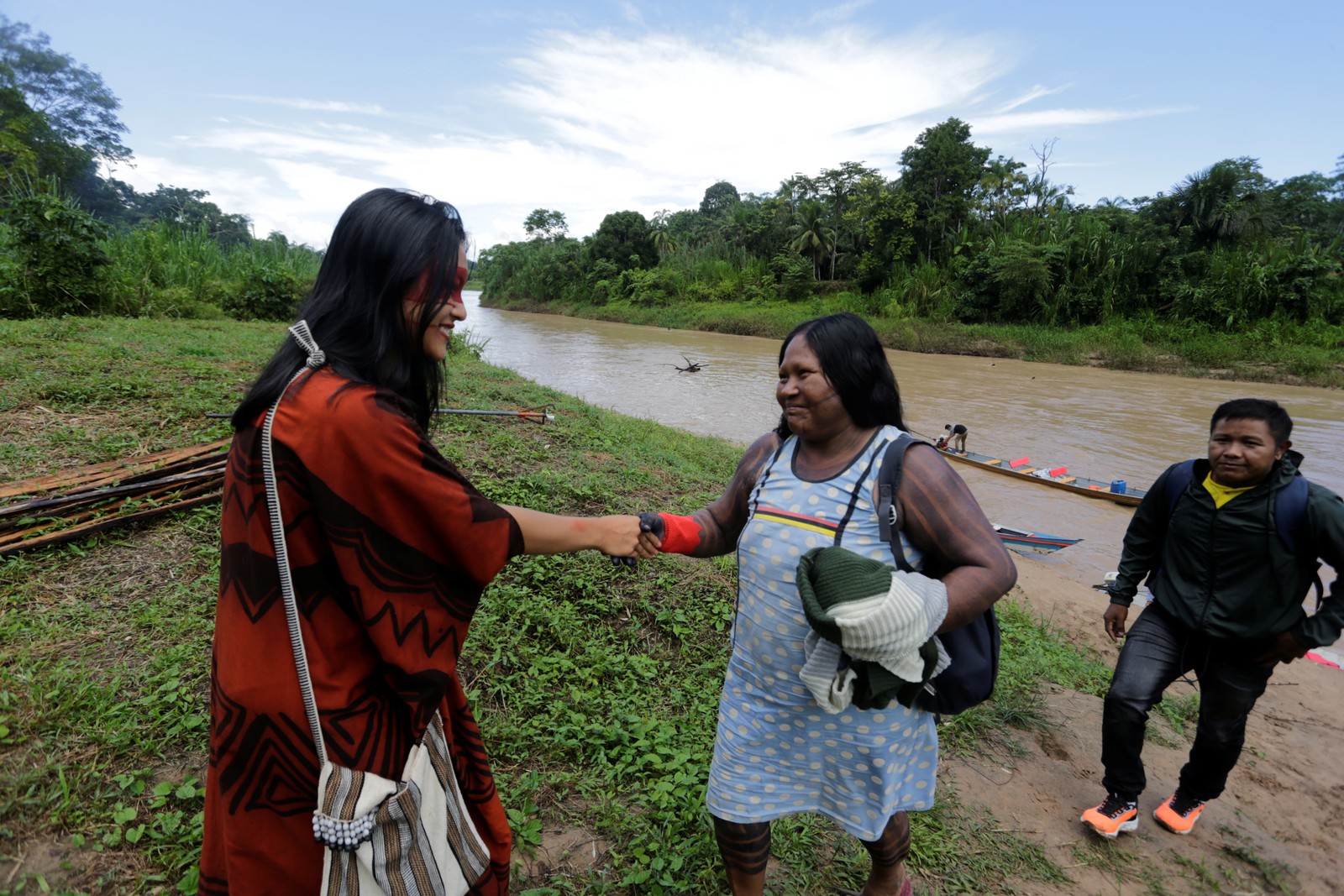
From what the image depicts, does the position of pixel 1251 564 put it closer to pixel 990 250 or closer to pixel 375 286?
pixel 375 286

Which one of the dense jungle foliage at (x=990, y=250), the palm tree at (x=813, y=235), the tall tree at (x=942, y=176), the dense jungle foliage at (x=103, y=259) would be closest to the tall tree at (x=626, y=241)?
the dense jungle foliage at (x=990, y=250)

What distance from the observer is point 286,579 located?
1191 millimetres

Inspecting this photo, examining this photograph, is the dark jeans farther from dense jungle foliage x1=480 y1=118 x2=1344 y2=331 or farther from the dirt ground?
dense jungle foliage x1=480 y1=118 x2=1344 y2=331

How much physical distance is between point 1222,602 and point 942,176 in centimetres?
3518

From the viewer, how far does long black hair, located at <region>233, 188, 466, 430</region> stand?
1.29 metres

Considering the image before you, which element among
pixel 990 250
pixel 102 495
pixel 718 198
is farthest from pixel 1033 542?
pixel 718 198

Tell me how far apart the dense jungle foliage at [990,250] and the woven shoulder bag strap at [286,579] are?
29703 millimetres

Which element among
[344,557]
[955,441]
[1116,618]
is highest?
[344,557]

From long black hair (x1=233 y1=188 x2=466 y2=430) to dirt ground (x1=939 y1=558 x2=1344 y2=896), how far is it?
8.62 ft

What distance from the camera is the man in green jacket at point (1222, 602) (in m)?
2.49

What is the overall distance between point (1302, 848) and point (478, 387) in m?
8.13

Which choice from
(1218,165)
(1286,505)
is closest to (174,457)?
(1286,505)

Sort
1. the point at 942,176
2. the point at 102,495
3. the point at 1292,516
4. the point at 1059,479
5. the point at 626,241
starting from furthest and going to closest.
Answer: the point at 626,241
the point at 942,176
the point at 1059,479
the point at 102,495
the point at 1292,516

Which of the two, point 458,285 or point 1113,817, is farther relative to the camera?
point 1113,817
